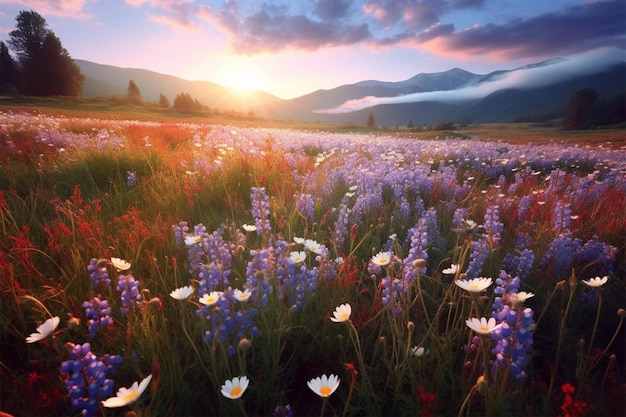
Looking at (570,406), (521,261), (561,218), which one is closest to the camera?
(570,406)

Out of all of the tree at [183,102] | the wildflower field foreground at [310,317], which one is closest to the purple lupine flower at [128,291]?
the wildflower field foreground at [310,317]

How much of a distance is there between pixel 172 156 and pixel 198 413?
5903mm

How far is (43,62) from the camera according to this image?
51.0 meters

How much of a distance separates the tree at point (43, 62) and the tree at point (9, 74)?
1.12 meters

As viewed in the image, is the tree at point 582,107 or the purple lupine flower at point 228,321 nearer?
the purple lupine flower at point 228,321

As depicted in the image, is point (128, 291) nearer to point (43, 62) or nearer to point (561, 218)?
point (561, 218)

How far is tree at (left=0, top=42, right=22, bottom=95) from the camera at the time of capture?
49.5m

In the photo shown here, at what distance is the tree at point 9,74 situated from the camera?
1949 inches

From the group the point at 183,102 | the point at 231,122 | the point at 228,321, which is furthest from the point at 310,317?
the point at 183,102

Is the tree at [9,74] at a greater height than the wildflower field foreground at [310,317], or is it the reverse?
the tree at [9,74]

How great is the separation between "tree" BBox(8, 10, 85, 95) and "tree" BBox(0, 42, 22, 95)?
1.12 m

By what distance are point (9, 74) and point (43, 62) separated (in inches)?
238

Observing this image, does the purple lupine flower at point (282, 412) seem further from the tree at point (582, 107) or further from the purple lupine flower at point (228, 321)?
the tree at point (582, 107)

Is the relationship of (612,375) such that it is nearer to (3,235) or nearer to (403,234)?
(403,234)
